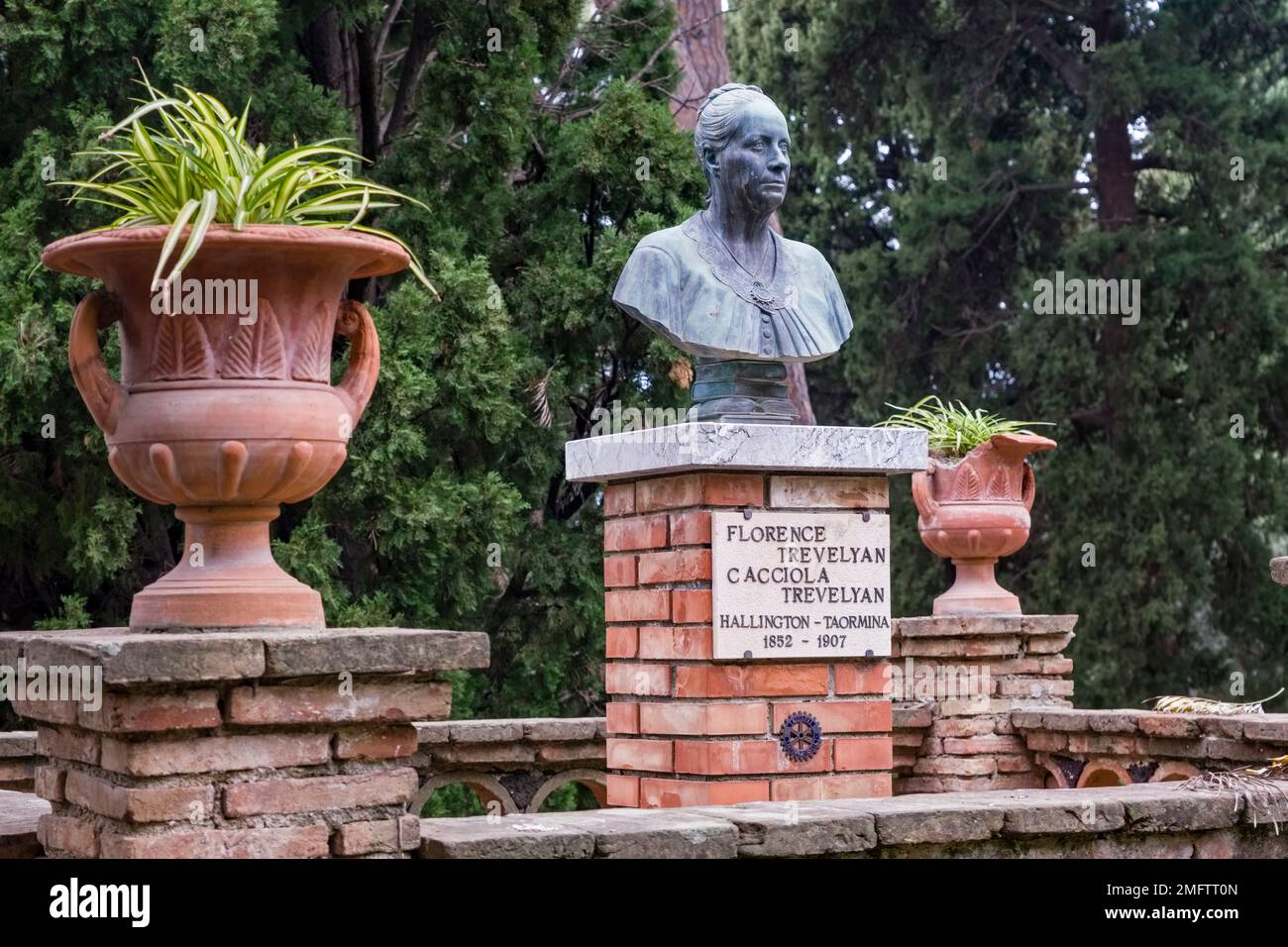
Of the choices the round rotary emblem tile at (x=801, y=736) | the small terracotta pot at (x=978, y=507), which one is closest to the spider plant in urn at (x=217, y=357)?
the round rotary emblem tile at (x=801, y=736)

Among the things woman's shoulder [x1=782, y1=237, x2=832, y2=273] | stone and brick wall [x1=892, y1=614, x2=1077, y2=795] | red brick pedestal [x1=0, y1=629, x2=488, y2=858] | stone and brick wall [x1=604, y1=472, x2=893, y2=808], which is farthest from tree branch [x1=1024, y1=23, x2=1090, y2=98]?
red brick pedestal [x1=0, y1=629, x2=488, y2=858]

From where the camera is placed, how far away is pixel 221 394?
371 centimetres

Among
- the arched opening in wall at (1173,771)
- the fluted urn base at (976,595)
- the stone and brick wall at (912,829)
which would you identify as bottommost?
the arched opening in wall at (1173,771)

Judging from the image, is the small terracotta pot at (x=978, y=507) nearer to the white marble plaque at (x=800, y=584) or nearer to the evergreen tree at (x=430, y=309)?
the evergreen tree at (x=430, y=309)


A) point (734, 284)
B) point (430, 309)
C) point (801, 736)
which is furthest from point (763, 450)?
point (430, 309)

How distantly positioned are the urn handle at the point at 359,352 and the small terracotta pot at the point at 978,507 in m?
4.12

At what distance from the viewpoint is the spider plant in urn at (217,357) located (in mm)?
3693

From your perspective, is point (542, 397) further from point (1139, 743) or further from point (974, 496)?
point (1139, 743)

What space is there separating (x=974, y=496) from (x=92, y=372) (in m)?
4.88

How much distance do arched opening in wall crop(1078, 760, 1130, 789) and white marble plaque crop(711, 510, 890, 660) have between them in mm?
2252

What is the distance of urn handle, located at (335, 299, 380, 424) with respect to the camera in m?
3.99

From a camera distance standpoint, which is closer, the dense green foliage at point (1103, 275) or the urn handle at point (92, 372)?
the urn handle at point (92, 372)

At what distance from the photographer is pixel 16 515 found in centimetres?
880

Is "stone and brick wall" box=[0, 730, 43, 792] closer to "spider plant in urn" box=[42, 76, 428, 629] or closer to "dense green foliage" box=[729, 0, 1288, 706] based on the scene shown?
"spider plant in urn" box=[42, 76, 428, 629]
